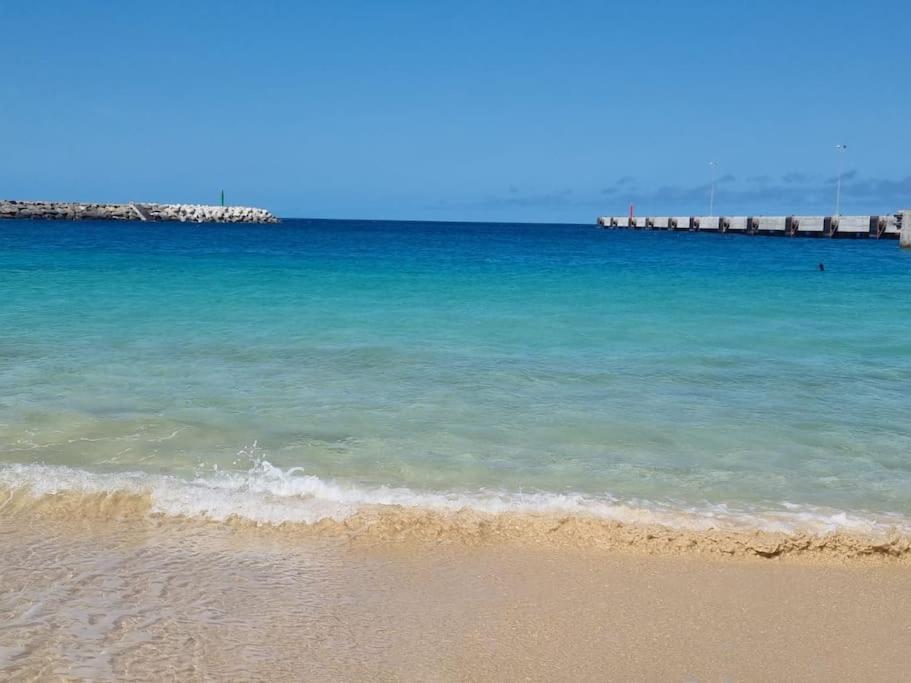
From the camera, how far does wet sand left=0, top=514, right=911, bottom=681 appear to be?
301cm

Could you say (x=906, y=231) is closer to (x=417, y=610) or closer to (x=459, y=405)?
(x=459, y=405)

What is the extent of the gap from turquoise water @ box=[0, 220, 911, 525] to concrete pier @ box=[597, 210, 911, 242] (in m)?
35.1

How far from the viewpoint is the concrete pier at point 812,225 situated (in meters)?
53.8

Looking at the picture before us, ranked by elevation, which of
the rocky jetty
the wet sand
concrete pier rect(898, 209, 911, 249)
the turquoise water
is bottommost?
the wet sand

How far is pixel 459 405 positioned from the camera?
24.3ft

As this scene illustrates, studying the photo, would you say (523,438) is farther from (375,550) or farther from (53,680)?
(53,680)

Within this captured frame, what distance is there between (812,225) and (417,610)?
64481 mm

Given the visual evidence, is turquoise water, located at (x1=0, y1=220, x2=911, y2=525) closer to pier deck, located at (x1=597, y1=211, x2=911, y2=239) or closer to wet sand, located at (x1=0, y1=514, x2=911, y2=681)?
wet sand, located at (x1=0, y1=514, x2=911, y2=681)

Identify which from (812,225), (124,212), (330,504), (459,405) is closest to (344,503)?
(330,504)

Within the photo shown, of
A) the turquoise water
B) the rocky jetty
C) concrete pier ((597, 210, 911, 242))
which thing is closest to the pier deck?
concrete pier ((597, 210, 911, 242))

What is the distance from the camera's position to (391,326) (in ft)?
42.3

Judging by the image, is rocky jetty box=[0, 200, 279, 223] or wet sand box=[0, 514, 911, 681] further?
rocky jetty box=[0, 200, 279, 223]

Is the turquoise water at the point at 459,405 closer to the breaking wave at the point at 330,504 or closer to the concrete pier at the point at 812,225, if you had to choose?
the breaking wave at the point at 330,504

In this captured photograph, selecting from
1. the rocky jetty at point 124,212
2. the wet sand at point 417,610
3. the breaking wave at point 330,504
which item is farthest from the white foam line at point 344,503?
the rocky jetty at point 124,212
